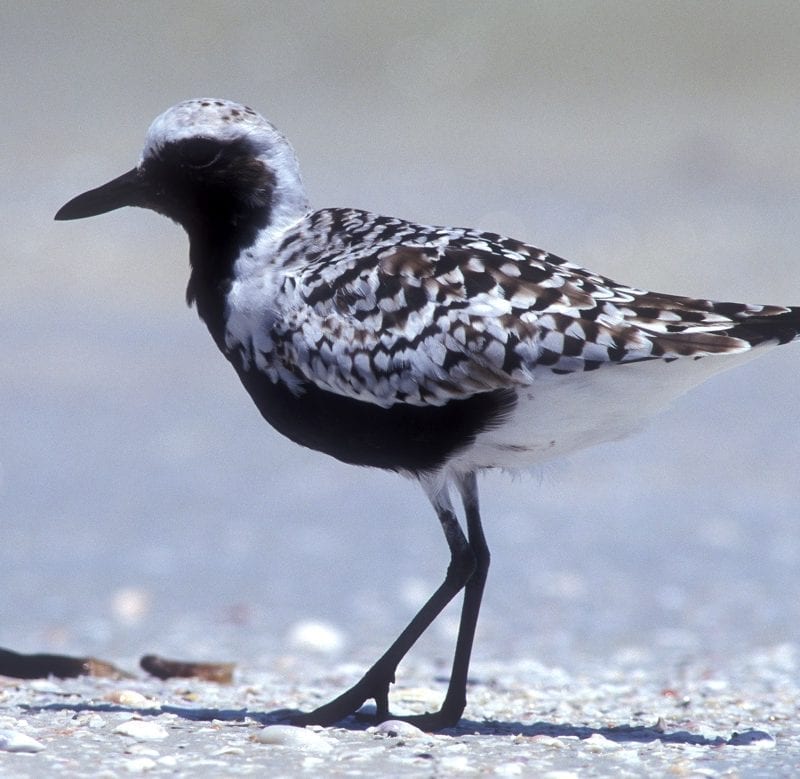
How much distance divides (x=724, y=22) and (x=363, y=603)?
1015 inches

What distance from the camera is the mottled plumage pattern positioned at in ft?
18.0

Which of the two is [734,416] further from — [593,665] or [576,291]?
[576,291]

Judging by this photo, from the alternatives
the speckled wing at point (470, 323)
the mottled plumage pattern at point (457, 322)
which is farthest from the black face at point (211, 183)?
the speckled wing at point (470, 323)

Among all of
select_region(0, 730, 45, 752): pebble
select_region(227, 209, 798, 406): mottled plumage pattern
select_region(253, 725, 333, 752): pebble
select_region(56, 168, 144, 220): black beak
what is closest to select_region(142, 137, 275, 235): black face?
select_region(56, 168, 144, 220): black beak

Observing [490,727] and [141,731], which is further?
[490,727]

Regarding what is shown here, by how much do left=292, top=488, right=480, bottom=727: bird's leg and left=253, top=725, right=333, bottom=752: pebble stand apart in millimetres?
610

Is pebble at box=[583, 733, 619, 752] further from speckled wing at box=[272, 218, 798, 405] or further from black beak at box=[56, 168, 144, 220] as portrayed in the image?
black beak at box=[56, 168, 144, 220]

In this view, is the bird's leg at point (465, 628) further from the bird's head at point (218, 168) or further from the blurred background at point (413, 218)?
the bird's head at point (218, 168)

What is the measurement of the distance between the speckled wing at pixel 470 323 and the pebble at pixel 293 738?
3.99 ft

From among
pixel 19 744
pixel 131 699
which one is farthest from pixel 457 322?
pixel 131 699

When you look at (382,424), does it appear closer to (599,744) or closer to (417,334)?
(417,334)

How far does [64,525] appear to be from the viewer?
10.9 meters

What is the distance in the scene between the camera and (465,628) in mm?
6227

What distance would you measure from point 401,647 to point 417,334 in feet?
4.31
